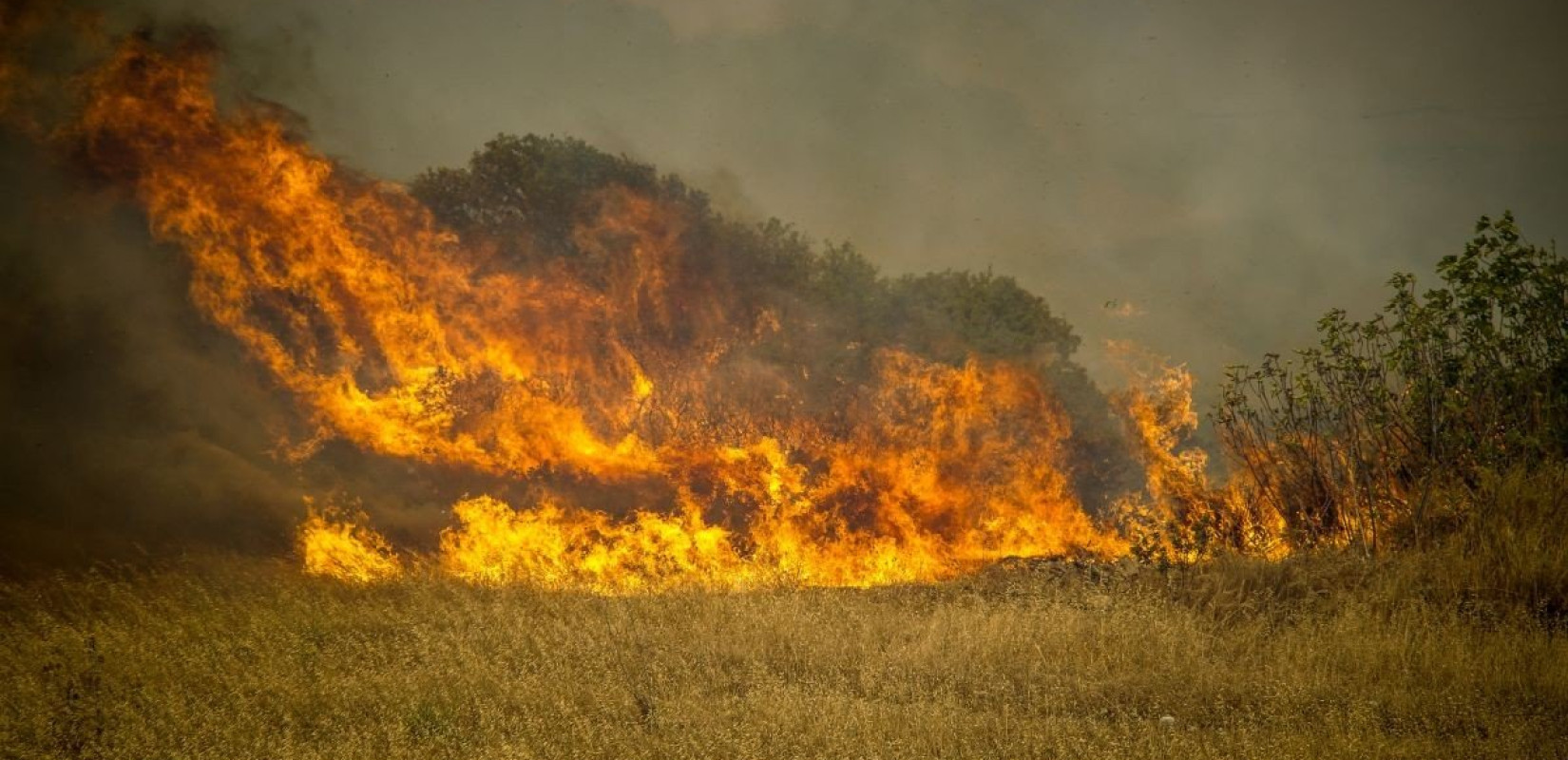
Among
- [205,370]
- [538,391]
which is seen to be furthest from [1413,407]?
[205,370]

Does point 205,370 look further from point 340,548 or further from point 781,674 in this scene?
point 781,674

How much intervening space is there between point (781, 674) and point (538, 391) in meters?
11.9

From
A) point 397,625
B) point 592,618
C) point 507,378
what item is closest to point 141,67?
Answer: point 507,378

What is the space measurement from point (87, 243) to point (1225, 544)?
18455 mm

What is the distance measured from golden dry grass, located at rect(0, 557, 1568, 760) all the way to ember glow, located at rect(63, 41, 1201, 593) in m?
3.88

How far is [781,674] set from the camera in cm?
777

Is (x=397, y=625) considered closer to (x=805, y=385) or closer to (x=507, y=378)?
(x=507, y=378)

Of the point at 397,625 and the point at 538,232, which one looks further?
the point at 538,232

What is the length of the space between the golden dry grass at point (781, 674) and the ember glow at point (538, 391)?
153 inches

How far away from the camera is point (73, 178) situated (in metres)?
15.9

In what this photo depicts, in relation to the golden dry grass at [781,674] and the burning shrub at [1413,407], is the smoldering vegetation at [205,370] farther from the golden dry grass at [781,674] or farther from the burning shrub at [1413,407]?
the burning shrub at [1413,407]

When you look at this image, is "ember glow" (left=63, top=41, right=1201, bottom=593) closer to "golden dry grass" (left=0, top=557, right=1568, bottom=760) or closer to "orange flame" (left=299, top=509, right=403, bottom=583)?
"orange flame" (left=299, top=509, right=403, bottom=583)

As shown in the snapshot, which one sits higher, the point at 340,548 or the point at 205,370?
the point at 205,370

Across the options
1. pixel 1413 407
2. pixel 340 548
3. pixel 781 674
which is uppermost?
pixel 1413 407
